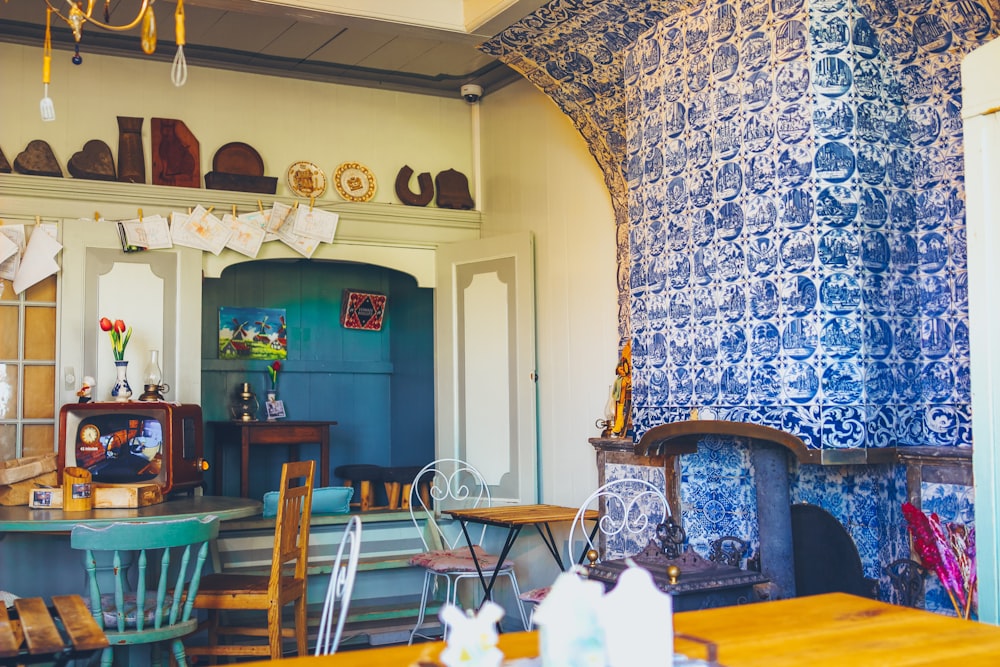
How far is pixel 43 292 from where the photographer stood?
580 centimetres

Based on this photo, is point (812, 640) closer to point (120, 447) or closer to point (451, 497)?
point (120, 447)

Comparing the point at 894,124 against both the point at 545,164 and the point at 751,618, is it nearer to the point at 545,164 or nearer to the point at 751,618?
the point at 751,618

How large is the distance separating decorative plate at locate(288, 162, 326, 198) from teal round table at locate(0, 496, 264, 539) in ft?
7.83

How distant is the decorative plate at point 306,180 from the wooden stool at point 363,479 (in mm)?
2019

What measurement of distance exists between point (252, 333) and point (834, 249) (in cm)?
491

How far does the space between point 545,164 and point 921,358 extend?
302 centimetres

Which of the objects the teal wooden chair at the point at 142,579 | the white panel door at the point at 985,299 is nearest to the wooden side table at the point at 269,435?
the teal wooden chair at the point at 142,579

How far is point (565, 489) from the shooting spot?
5.98 m

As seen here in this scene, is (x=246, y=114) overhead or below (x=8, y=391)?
overhead

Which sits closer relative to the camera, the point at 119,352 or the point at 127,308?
the point at 119,352

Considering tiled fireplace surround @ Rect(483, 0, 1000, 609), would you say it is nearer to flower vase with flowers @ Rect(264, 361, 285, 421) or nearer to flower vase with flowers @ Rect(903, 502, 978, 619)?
flower vase with flowers @ Rect(903, 502, 978, 619)

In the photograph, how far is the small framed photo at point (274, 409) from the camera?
24.4ft

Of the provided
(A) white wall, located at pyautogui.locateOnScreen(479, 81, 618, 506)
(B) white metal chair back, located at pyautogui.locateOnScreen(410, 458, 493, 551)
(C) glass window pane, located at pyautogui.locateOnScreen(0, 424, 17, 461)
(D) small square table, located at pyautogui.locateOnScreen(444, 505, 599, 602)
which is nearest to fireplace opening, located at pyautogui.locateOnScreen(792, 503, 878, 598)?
(D) small square table, located at pyautogui.locateOnScreen(444, 505, 599, 602)

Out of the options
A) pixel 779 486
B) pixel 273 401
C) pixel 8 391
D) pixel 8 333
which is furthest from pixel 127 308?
pixel 779 486
